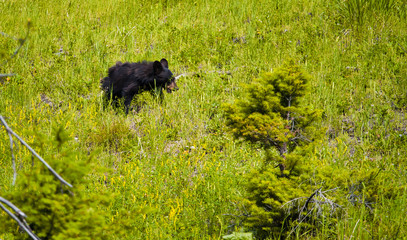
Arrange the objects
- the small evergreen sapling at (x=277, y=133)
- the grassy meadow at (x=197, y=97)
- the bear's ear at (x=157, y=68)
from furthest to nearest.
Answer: the bear's ear at (x=157, y=68) → the grassy meadow at (x=197, y=97) → the small evergreen sapling at (x=277, y=133)

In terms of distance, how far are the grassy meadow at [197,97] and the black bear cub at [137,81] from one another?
23cm

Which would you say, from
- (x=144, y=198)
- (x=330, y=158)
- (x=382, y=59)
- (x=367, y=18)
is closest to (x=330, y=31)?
(x=367, y=18)

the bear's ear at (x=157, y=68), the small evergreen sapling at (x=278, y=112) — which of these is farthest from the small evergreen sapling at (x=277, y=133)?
the bear's ear at (x=157, y=68)

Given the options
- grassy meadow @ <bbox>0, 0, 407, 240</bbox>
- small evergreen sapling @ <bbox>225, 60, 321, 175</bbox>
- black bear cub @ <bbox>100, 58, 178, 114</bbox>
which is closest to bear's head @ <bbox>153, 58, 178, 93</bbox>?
black bear cub @ <bbox>100, 58, 178, 114</bbox>

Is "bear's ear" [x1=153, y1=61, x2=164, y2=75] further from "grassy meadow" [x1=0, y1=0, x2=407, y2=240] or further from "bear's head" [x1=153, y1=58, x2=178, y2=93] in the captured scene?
"grassy meadow" [x1=0, y1=0, x2=407, y2=240]

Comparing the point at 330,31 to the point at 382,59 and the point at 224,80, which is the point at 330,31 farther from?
the point at 224,80

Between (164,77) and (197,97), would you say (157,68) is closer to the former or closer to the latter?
(164,77)

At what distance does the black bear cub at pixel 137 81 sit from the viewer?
20.8ft

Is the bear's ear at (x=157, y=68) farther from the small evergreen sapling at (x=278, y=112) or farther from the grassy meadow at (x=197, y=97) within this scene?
the small evergreen sapling at (x=278, y=112)

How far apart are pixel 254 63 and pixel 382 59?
2.23 meters

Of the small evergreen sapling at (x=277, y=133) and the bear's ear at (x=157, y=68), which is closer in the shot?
the small evergreen sapling at (x=277, y=133)

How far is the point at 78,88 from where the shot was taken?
21.6ft

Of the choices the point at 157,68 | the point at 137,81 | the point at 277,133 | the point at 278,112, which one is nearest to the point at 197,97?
the point at 157,68

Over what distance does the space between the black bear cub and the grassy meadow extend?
23 centimetres
